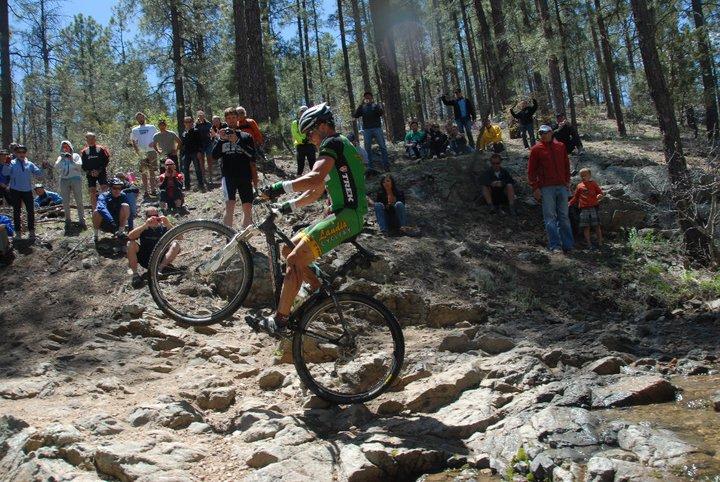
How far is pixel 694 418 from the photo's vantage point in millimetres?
4594

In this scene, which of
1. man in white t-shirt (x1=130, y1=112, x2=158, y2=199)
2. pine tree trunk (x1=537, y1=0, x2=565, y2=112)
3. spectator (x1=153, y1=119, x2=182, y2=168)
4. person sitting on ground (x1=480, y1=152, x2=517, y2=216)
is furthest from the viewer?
pine tree trunk (x1=537, y1=0, x2=565, y2=112)

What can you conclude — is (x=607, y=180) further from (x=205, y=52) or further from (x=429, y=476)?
(x=205, y=52)

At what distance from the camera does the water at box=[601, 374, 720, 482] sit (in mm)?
3854

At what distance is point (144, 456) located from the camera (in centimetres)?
455

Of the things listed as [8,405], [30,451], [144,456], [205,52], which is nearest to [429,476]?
[144,456]

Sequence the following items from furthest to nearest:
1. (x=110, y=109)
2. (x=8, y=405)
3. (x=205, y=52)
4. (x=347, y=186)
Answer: (x=110, y=109), (x=205, y=52), (x=8, y=405), (x=347, y=186)

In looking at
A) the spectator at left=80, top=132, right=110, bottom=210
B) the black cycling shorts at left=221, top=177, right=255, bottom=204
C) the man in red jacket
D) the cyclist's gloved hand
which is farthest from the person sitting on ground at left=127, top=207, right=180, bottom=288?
the man in red jacket

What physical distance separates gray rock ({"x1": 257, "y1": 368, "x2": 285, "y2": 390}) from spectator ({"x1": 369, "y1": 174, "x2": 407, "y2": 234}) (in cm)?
458

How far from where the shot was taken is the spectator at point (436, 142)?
1429 cm

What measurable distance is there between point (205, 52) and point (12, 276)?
14802mm

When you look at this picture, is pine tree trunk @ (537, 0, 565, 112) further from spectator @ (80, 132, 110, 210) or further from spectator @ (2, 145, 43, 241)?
spectator @ (2, 145, 43, 241)

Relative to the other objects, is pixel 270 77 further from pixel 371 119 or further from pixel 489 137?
pixel 371 119

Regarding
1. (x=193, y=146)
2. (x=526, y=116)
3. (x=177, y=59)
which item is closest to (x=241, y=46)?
(x=193, y=146)

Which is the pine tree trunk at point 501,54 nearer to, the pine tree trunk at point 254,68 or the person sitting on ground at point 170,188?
the pine tree trunk at point 254,68
